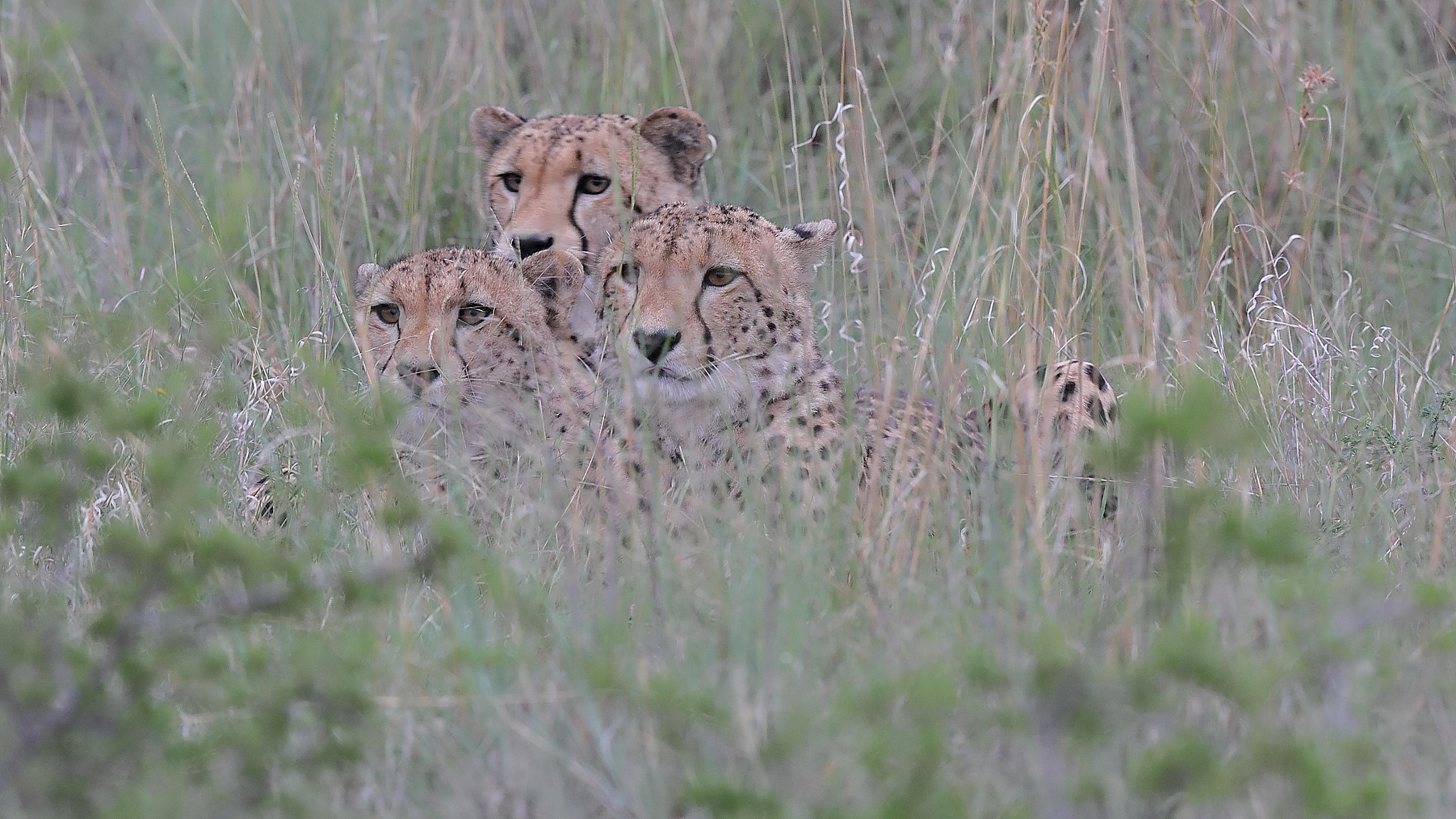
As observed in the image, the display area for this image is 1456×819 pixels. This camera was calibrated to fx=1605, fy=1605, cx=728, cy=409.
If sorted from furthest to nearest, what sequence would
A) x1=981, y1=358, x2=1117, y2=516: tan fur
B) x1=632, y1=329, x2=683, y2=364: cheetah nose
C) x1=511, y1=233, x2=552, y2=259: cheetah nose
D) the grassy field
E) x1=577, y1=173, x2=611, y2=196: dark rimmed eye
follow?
x1=577, y1=173, x2=611, y2=196: dark rimmed eye < x1=511, y1=233, x2=552, y2=259: cheetah nose < x1=632, y1=329, x2=683, y2=364: cheetah nose < x1=981, y1=358, x2=1117, y2=516: tan fur < the grassy field

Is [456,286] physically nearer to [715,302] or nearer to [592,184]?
[715,302]

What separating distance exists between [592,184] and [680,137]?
0.81ft

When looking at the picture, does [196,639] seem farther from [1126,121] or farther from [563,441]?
[1126,121]

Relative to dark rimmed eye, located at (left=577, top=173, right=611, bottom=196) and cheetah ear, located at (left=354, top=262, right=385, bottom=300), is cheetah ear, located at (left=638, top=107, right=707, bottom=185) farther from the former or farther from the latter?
cheetah ear, located at (left=354, top=262, right=385, bottom=300)

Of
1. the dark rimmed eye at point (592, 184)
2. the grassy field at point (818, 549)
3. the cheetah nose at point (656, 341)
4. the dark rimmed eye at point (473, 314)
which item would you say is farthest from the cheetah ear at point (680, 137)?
the cheetah nose at point (656, 341)

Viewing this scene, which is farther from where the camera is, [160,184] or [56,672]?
[160,184]

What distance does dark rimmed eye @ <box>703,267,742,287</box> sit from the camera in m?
3.20

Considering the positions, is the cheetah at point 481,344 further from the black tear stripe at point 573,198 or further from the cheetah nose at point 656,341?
the black tear stripe at point 573,198

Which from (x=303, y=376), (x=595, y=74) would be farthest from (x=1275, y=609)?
(x=595, y=74)

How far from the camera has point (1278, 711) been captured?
74.7 inches

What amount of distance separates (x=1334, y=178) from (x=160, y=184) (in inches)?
132

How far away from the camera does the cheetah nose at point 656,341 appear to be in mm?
2992

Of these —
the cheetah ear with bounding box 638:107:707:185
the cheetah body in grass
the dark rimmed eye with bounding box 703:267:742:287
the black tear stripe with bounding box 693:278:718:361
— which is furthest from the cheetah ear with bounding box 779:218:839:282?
the cheetah ear with bounding box 638:107:707:185

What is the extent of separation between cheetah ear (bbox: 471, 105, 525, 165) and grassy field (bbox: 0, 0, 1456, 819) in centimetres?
21
